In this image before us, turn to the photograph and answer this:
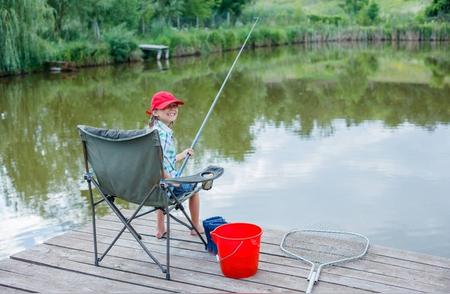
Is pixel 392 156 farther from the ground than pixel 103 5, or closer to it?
closer to it

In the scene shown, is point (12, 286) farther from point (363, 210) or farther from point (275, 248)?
point (363, 210)

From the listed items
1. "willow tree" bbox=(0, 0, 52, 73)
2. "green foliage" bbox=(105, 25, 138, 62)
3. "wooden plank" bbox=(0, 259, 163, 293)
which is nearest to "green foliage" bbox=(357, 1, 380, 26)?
"green foliage" bbox=(105, 25, 138, 62)

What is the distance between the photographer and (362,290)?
117 inches

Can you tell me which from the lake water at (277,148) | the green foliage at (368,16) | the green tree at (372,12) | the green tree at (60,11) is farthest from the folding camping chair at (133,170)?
the green tree at (372,12)

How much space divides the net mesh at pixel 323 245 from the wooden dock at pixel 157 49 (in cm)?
2222

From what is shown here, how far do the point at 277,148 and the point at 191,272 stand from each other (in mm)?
5464

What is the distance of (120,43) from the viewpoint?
921 inches

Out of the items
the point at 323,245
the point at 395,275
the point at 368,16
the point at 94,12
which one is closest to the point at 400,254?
the point at 395,275

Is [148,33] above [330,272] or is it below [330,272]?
above

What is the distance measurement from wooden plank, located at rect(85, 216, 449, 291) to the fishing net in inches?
3.3

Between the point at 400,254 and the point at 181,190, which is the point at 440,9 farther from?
the point at 181,190

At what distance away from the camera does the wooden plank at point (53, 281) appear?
10.0ft

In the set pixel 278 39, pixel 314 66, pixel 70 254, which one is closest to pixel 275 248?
pixel 70 254

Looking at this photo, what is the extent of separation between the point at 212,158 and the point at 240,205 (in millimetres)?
1975
